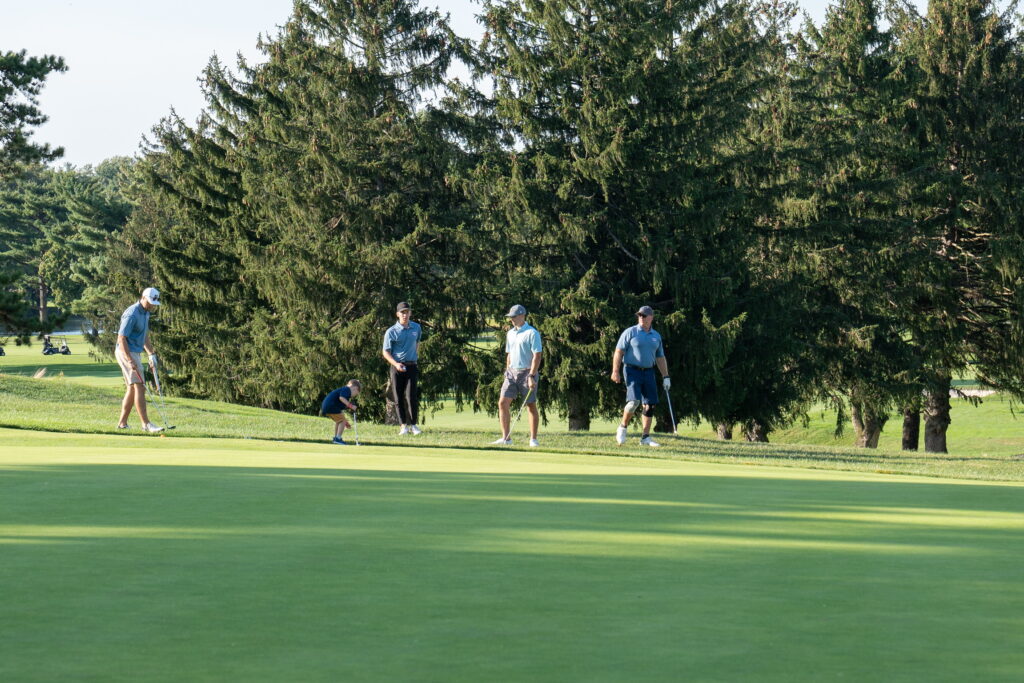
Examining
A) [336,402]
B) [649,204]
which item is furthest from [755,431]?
[336,402]

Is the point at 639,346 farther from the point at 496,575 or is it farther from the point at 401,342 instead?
the point at 496,575

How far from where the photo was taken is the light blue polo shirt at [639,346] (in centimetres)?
1842

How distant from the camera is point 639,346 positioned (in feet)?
60.5

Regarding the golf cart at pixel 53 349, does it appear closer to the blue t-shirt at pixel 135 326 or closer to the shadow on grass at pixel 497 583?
the blue t-shirt at pixel 135 326

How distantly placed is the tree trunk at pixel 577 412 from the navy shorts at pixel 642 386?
13.9 m

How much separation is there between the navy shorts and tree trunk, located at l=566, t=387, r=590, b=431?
1390cm

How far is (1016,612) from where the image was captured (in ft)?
17.5

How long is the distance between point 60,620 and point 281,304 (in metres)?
31.5

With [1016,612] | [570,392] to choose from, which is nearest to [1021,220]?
[570,392]

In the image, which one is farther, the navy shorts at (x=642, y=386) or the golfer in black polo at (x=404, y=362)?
the golfer in black polo at (x=404, y=362)

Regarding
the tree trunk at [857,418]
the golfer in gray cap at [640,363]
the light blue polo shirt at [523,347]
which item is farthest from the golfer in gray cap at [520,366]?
the tree trunk at [857,418]

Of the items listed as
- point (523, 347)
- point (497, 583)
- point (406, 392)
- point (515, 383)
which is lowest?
point (497, 583)

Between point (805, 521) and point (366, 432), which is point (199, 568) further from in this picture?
point (366, 432)

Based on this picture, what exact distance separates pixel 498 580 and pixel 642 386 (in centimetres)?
1272
